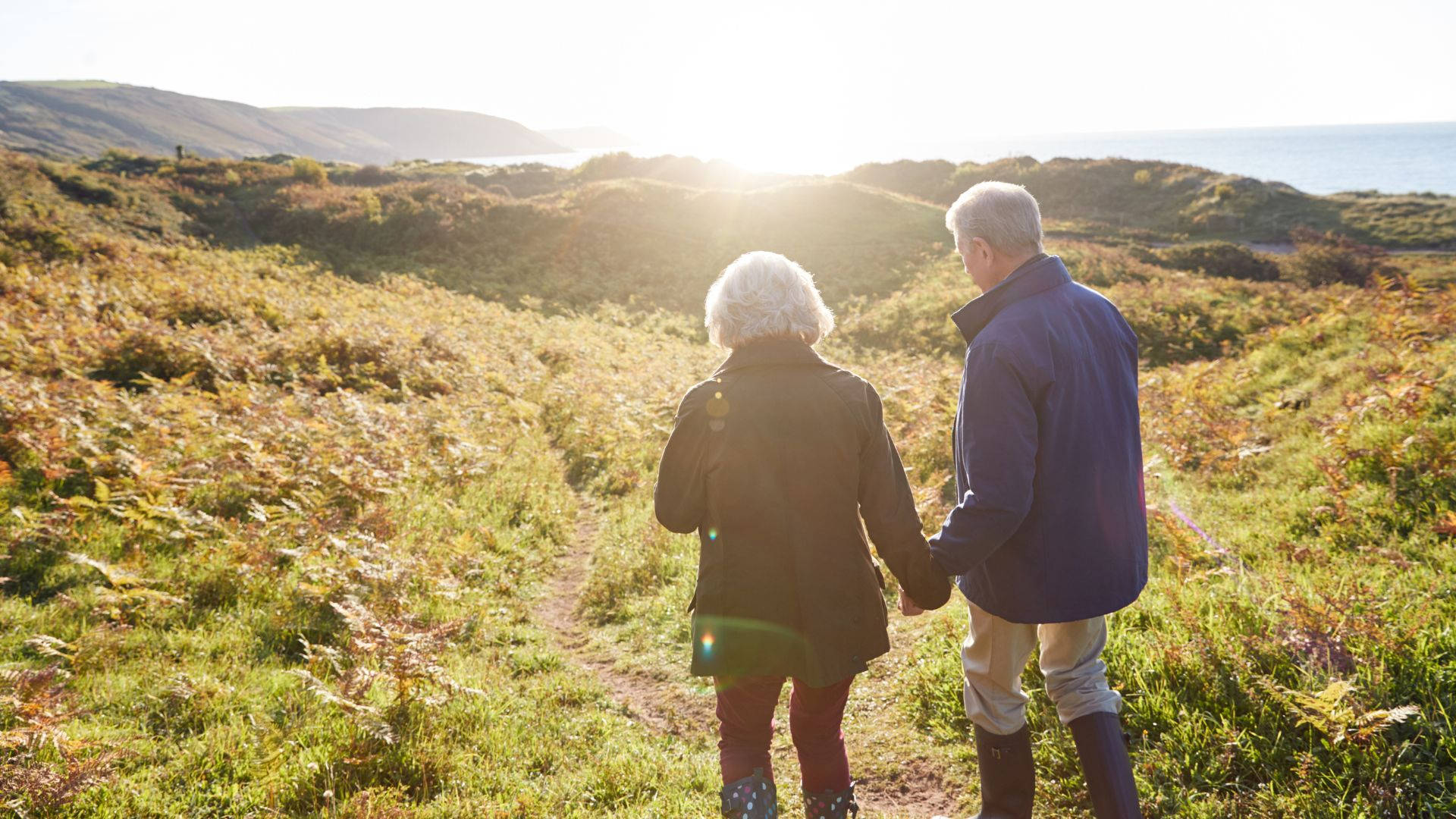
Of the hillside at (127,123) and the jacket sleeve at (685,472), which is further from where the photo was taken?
the hillside at (127,123)

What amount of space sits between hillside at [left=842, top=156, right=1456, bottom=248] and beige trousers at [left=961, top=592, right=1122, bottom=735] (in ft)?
140

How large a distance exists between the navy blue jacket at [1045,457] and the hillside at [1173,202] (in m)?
42.4

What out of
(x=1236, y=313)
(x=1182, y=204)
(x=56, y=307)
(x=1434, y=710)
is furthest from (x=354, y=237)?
(x=1182, y=204)

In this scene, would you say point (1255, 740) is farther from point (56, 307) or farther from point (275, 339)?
point (56, 307)

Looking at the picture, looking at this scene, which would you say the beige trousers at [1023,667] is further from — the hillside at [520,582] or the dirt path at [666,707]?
the dirt path at [666,707]

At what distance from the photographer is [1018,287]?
2.75 meters

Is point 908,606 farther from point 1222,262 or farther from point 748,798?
point 1222,262

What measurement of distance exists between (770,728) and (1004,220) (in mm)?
2434

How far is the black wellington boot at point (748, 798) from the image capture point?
2.94 m

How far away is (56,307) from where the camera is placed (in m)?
12.8

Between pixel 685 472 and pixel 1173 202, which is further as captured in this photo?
pixel 1173 202

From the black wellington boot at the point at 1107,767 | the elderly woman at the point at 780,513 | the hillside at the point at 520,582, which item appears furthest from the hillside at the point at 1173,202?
the elderly woman at the point at 780,513

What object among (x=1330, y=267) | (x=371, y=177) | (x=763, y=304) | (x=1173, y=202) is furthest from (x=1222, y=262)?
(x=371, y=177)

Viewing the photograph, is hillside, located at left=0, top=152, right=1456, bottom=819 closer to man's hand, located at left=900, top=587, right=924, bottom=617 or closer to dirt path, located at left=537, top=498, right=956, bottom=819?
dirt path, located at left=537, top=498, right=956, bottom=819
